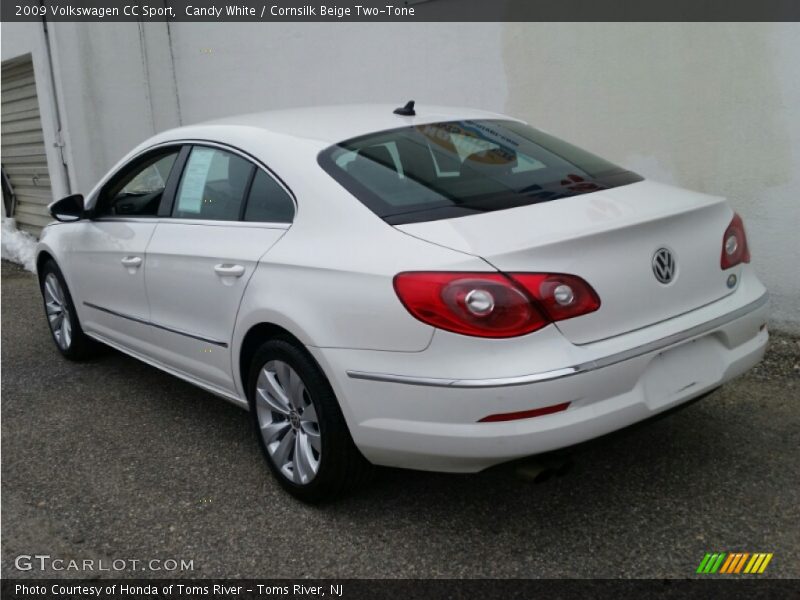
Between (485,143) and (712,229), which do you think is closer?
(712,229)

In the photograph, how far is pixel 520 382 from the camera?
250cm

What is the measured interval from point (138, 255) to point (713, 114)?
11.0ft

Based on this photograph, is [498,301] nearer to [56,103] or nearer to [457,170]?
[457,170]

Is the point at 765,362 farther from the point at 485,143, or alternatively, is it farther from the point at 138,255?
the point at 138,255

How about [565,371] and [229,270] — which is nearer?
[565,371]

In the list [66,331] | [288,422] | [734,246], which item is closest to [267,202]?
[288,422]

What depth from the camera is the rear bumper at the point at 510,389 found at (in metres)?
2.53

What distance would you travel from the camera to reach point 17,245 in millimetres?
10203

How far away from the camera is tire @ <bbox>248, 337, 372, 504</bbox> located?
2977 mm

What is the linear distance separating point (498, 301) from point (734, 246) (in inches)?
45.1

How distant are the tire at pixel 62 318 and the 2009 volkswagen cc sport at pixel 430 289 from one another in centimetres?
147

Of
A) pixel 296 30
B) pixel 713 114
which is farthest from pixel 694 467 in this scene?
pixel 296 30
